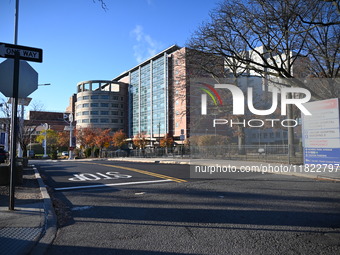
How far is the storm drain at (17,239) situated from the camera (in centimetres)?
386

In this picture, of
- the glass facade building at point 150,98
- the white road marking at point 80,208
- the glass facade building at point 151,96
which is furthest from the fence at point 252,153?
the glass facade building at point 150,98

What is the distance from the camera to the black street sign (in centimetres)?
597

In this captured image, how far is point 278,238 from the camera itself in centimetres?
421

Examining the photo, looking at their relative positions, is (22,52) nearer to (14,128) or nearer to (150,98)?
(14,128)

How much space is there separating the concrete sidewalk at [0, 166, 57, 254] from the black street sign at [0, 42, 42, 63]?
11.3 feet

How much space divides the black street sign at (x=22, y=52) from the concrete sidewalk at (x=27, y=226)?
3453 millimetres

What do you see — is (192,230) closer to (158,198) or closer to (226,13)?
(158,198)

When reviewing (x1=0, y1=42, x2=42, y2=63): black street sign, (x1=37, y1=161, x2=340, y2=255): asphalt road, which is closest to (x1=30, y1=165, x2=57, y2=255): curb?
(x1=37, y1=161, x2=340, y2=255): asphalt road

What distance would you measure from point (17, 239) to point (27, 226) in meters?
0.70

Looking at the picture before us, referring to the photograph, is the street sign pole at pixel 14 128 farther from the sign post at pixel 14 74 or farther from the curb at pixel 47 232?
the curb at pixel 47 232

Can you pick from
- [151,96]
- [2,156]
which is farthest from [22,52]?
[151,96]

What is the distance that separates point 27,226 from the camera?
4953mm

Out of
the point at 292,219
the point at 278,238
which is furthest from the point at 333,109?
the point at 278,238

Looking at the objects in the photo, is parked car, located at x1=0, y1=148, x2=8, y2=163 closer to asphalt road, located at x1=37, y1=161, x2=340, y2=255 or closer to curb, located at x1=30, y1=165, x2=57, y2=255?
asphalt road, located at x1=37, y1=161, x2=340, y2=255
